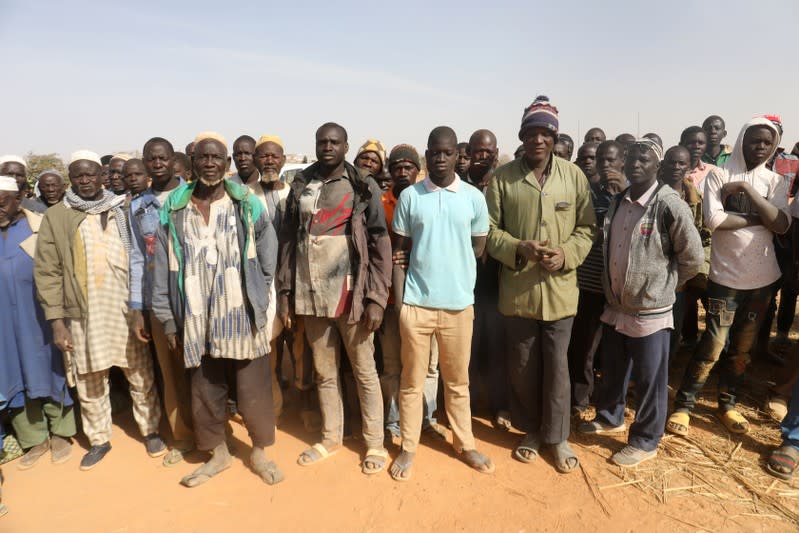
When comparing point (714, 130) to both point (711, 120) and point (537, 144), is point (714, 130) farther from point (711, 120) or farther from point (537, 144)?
point (537, 144)

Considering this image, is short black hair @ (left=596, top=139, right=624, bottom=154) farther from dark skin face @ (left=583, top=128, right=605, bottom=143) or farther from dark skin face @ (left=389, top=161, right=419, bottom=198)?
dark skin face @ (left=583, top=128, right=605, bottom=143)

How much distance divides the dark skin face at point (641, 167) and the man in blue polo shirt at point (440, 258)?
995 millimetres

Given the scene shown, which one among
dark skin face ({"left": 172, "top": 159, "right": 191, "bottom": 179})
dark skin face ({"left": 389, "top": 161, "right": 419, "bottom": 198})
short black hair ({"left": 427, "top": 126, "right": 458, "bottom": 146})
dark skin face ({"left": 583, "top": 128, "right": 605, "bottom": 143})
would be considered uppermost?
dark skin face ({"left": 583, "top": 128, "right": 605, "bottom": 143})

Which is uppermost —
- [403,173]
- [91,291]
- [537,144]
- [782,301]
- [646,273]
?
[537,144]

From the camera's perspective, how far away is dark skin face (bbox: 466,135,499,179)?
415 centimetres

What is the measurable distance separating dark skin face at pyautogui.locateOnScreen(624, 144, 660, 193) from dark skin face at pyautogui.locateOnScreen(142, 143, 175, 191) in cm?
349

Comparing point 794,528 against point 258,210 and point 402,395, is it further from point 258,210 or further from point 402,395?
point 258,210

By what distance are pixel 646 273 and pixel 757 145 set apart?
140cm

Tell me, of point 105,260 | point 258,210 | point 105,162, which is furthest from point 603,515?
point 105,162

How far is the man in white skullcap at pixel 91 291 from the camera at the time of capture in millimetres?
3348

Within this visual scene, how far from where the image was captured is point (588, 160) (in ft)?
14.7

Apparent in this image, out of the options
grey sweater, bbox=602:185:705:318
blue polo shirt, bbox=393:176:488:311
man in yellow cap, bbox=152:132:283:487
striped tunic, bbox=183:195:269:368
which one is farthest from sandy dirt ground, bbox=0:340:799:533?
blue polo shirt, bbox=393:176:488:311

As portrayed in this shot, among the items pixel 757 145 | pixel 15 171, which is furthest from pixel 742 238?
pixel 15 171

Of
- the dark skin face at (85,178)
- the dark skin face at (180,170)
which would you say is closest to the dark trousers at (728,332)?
the dark skin face at (85,178)
